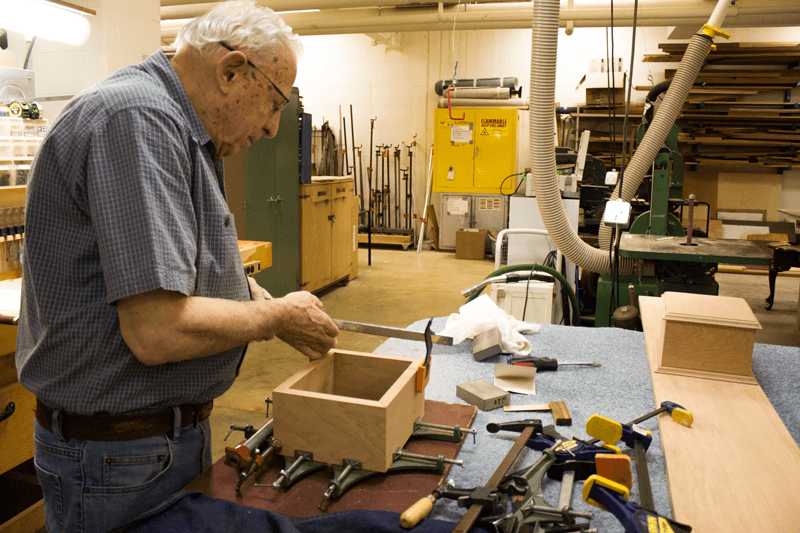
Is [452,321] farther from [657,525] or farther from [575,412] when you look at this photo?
[657,525]

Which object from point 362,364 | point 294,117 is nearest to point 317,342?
point 362,364

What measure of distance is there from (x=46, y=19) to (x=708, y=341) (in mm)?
2839

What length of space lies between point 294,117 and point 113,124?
4.22m

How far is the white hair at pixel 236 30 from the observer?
935 millimetres

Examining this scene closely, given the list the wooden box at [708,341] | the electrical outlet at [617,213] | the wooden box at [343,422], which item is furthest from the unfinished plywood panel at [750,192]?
the wooden box at [343,422]

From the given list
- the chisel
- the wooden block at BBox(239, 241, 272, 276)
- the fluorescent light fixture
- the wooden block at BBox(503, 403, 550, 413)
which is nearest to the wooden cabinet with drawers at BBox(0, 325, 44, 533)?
the wooden block at BBox(239, 241, 272, 276)

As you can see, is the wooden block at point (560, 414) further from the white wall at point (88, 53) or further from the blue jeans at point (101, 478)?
the white wall at point (88, 53)

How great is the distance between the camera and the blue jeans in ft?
3.18

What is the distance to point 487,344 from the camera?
1.72m

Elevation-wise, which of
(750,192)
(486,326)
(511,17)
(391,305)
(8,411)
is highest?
(511,17)

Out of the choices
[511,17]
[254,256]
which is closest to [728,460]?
[254,256]

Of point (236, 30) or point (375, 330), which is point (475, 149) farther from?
point (236, 30)

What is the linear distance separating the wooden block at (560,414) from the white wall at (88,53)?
9.67 feet

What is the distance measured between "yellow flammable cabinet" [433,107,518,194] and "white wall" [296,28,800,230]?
0.67 m
